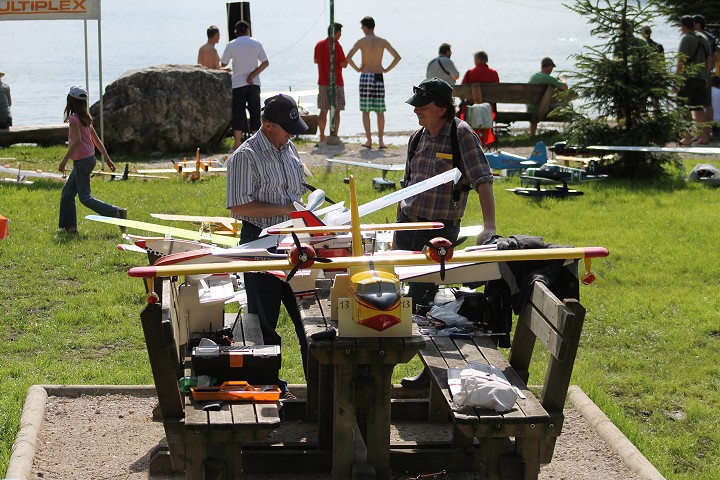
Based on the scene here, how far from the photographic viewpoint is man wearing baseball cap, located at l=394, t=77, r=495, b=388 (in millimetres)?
6535

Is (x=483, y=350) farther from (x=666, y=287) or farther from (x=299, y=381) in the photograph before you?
(x=666, y=287)

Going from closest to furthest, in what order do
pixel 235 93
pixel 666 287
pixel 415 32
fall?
1. pixel 666 287
2. pixel 235 93
3. pixel 415 32

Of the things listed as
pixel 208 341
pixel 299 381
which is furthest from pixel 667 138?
pixel 208 341

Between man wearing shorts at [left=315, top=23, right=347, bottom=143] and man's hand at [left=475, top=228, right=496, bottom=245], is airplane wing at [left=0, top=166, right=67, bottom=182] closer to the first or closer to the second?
man wearing shorts at [left=315, top=23, right=347, bottom=143]

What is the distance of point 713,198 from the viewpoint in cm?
1305

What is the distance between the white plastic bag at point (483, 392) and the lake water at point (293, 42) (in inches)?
486

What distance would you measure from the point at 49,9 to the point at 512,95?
26.8 feet

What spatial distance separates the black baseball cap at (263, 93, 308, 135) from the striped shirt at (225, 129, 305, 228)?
0.17 metres

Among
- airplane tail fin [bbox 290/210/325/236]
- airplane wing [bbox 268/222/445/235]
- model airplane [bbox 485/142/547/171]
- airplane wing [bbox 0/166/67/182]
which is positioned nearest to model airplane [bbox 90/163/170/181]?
airplane wing [bbox 0/166/67/182]

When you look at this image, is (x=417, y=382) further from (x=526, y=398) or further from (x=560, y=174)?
(x=560, y=174)

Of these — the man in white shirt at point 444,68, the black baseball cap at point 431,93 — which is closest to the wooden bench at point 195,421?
the black baseball cap at point 431,93

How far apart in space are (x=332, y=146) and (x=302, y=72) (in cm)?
1474

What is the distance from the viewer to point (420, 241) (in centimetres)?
669

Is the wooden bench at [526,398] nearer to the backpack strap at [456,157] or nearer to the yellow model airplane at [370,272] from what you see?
the yellow model airplane at [370,272]
